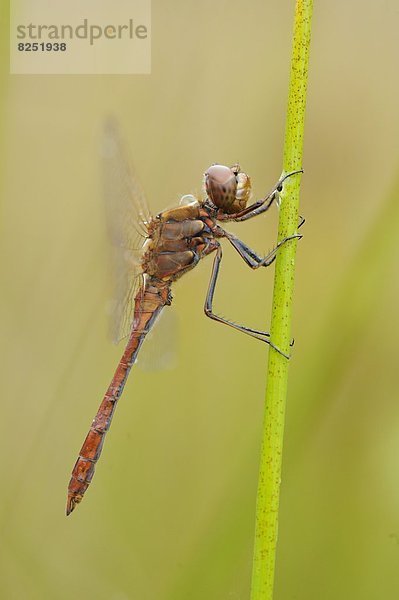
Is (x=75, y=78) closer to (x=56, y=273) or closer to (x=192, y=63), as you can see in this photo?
(x=192, y=63)

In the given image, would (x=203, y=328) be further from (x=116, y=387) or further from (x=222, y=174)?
(x=222, y=174)

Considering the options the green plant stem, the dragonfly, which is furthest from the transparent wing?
the green plant stem

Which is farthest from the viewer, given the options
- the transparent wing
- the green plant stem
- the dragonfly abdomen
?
the transparent wing

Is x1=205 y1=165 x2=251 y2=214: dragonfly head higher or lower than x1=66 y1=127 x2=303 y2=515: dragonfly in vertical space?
higher

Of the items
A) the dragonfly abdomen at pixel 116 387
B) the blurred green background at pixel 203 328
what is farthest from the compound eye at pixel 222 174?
the dragonfly abdomen at pixel 116 387

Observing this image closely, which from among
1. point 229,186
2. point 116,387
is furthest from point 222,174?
point 116,387

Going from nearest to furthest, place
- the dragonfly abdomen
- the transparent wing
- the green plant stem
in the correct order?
the green plant stem < the dragonfly abdomen < the transparent wing

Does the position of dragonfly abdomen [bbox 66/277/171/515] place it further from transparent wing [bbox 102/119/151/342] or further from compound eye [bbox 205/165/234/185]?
compound eye [bbox 205/165/234/185]
